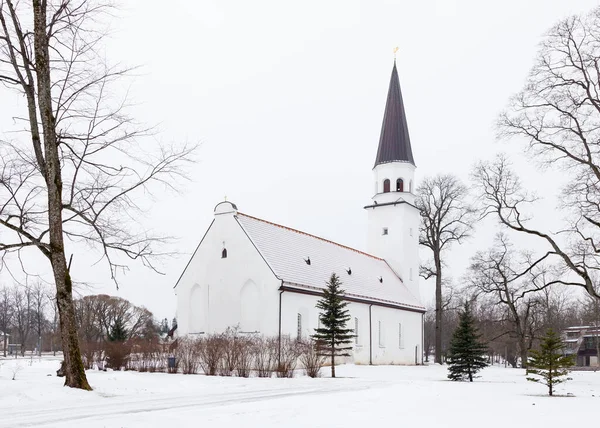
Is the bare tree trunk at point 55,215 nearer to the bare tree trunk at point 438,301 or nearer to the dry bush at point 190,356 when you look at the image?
the dry bush at point 190,356

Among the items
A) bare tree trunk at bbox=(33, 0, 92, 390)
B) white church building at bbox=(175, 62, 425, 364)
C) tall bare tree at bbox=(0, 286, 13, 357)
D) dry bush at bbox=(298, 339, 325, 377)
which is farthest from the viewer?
tall bare tree at bbox=(0, 286, 13, 357)

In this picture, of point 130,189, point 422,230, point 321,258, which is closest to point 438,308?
point 422,230

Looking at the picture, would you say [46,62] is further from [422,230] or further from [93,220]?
[422,230]

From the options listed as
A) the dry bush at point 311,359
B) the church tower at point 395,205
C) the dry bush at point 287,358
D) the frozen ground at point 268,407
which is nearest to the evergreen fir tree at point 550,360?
the frozen ground at point 268,407

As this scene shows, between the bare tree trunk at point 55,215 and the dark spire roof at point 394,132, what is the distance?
3664cm

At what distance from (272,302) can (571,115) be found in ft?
56.5

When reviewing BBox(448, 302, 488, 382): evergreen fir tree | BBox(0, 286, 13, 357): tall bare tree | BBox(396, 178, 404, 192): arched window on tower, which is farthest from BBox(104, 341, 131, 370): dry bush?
BBox(0, 286, 13, 357): tall bare tree

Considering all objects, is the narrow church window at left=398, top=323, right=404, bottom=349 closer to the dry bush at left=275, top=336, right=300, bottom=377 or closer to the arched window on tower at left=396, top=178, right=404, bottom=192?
the arched window on tower at left=396, top=178, right=404, bottom=192

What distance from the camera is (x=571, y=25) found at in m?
22.9

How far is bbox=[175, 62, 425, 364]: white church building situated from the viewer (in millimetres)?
33188

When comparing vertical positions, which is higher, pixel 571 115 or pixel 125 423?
pixel 571 115

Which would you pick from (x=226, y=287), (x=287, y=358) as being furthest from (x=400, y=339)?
(x=287, y=358)

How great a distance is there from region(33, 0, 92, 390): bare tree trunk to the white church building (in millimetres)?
16194

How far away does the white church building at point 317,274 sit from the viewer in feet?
109
